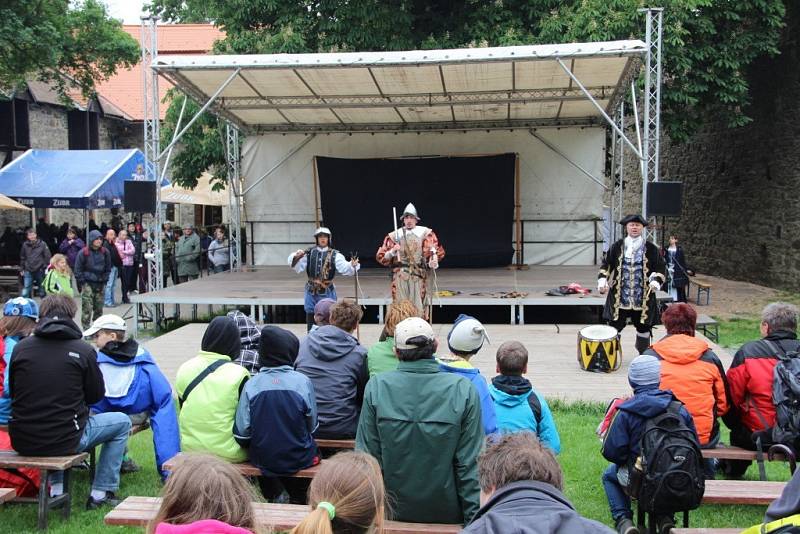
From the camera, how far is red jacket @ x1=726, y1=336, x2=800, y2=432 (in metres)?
4.43

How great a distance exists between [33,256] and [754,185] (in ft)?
47.0

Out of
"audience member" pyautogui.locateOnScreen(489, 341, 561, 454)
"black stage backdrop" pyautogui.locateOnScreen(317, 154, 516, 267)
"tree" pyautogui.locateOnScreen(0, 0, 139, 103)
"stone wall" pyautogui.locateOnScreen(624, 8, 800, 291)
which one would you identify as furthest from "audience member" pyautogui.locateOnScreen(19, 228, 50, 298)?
"stone wall" pyautogui.locateOnScreen(624, 8, 800, 291)

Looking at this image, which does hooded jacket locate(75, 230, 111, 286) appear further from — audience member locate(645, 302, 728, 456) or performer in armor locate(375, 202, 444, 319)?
audience member locate(645, 302, 728, 456)

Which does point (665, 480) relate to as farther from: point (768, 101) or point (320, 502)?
point (768, 101)

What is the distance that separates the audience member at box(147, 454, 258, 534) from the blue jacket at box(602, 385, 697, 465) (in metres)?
2.19

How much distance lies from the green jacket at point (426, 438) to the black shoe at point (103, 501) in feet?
6.45

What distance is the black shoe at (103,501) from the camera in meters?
4.43

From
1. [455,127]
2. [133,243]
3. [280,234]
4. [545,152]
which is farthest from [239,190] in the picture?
[545,152]

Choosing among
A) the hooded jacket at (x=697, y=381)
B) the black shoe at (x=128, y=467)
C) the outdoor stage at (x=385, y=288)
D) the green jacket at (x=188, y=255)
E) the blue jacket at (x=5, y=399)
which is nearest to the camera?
the hooded jacket at (x=697, y=381)

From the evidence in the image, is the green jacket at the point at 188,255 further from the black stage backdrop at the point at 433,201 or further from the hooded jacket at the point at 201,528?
the hooded jacket at the point at 201,528

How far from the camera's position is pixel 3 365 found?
4.80 metres

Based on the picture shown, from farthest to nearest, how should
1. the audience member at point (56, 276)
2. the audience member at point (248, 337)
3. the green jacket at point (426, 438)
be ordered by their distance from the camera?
the audience member at point (56, 276) → the audience member at point (248, 337) → the green jacket at point (426, 438)

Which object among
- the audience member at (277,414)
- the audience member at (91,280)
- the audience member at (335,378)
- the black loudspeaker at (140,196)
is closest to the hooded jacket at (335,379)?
the audience member at (335,378)

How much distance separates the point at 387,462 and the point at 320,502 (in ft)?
4.05
